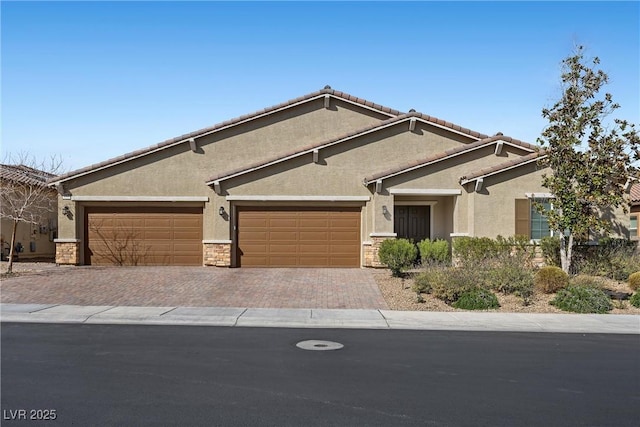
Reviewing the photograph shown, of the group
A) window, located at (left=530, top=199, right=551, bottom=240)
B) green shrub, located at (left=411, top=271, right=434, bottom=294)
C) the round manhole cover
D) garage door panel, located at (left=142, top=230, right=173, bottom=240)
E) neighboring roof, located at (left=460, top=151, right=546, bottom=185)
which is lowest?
the round manhole cover

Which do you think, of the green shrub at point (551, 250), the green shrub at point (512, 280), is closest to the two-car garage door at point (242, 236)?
the green shrub at point (551, 250)

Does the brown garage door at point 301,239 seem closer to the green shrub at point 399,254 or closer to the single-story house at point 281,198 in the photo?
the single-story house at point 281,198

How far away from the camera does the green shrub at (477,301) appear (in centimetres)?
1384

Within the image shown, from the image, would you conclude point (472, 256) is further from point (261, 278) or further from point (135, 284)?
point (135, 284)

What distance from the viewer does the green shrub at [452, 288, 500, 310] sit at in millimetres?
13836

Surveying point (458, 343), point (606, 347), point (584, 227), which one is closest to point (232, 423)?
point (458, 343)

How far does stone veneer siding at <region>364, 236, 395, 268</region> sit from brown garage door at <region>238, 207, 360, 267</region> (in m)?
0.49

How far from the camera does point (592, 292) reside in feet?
45.9

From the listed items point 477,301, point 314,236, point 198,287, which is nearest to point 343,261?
point 314,236

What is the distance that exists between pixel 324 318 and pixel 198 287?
5.46m

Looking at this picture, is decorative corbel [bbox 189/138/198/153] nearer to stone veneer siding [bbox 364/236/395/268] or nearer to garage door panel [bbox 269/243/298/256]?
garage door panel [bbox 269/243/298/256]

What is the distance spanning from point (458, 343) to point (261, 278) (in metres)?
9.17

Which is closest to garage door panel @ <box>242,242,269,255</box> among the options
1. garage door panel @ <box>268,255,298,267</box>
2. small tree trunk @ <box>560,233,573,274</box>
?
garage door panel @ <box>268,255,298,267</box>

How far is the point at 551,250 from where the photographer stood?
18359 millimetres
